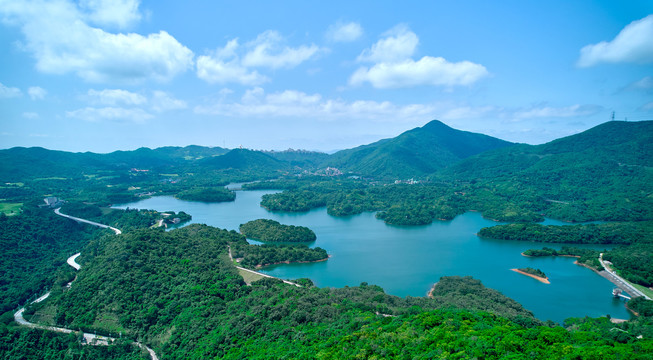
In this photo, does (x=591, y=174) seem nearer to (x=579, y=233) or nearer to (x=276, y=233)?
(x=579, y=233)

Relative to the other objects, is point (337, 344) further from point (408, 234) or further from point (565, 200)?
point (565, 200)

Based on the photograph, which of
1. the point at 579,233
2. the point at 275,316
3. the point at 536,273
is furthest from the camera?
the point at 579,233

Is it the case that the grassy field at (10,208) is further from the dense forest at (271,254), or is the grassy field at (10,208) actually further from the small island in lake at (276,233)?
the dense forest at (271,254)

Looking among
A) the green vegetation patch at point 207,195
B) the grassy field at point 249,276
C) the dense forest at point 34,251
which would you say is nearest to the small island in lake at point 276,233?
the grassy field at point 249,276

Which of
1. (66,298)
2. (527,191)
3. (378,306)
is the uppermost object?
(527,191)

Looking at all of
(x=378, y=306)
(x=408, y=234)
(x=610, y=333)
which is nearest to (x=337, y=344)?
(x=378, y=306)

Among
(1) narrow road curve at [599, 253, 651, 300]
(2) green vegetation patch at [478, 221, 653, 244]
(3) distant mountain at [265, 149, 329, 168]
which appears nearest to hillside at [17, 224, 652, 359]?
(1) narrow road curve at [599, 253, 651, 300]

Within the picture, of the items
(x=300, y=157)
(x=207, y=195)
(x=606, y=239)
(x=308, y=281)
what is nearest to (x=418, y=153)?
(x=300, y=157)
